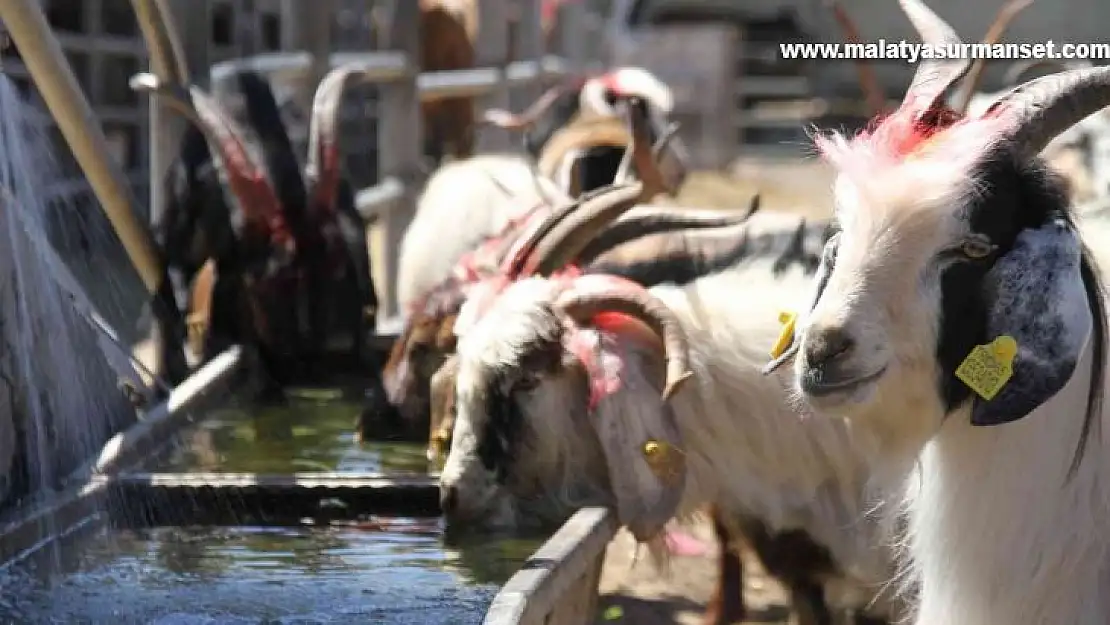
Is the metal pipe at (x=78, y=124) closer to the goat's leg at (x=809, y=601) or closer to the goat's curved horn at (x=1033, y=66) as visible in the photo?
the goat's leg at (x=809, y=601)

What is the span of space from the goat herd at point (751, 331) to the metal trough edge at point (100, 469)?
393mm

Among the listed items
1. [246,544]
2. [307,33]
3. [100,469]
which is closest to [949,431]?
[246,544]

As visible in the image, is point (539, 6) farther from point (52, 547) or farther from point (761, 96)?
point (52, 547)

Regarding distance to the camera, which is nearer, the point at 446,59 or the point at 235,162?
the point at 235,162

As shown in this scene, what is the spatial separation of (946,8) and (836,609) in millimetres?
14973

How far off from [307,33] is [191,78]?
3.59ft

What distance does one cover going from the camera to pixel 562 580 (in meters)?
3.44

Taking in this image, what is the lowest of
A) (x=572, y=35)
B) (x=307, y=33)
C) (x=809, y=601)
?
(x=809, y=601)

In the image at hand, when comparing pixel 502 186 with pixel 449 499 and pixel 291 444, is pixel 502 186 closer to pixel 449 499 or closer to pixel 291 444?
pixel 291 444

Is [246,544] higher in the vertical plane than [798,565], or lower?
higher

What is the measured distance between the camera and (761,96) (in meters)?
23.2

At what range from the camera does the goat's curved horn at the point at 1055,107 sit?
288 centimetres

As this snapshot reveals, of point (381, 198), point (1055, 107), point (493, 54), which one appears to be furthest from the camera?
point (493, 54)

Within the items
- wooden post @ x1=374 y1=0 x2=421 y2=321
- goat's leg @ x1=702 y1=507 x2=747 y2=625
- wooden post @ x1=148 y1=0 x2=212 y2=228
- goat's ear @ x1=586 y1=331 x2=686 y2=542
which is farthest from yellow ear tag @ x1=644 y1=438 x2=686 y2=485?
wooden post @ x1=374 y1=0 x2=421 y2=321
